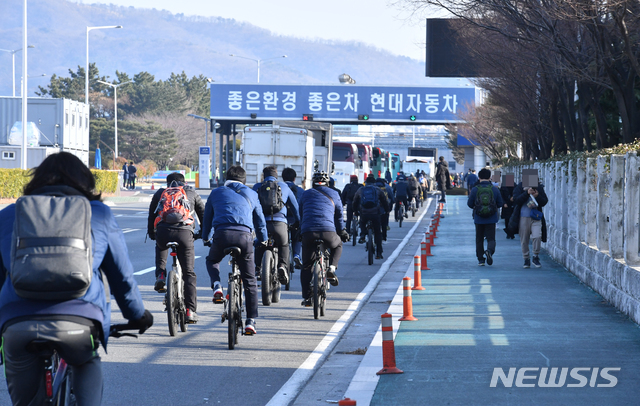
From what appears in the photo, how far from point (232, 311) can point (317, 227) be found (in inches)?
104

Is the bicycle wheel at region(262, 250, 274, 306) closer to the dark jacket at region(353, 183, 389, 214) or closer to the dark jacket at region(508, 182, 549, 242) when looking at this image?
the dark jacket at region(508, 182, 549, 242)

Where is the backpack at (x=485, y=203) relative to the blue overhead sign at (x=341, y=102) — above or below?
below

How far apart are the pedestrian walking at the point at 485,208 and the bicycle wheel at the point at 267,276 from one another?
5839 mm

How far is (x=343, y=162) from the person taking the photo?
39.3 meters

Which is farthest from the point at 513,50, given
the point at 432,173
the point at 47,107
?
the point at 432,173

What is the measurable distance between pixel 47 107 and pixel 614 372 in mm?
47364

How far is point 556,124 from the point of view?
1085 inches

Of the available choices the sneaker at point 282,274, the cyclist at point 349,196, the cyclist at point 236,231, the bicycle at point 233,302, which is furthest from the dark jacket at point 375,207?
the bicycle at point 233,302

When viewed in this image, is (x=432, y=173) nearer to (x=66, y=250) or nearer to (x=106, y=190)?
(x=106, y=190)

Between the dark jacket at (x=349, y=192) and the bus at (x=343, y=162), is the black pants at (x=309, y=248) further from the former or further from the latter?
the bus at (x=343, y=162)

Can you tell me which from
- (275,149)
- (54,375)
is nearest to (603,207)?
(54,375)

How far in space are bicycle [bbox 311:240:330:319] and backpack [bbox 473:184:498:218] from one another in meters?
5.97

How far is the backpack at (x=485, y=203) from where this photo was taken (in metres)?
15.4

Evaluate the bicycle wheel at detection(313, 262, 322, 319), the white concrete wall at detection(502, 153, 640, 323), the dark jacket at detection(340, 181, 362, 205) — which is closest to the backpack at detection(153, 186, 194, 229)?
the bicycle wheel at detection(313, 262, 322, 319)
